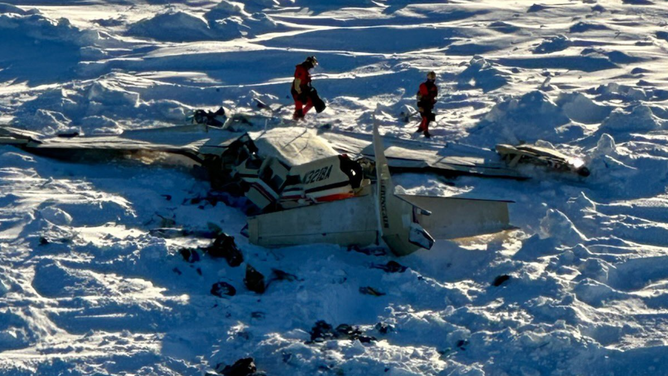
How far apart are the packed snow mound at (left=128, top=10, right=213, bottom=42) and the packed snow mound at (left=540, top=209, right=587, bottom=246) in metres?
11.2

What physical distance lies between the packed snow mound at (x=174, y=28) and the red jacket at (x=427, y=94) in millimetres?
7332

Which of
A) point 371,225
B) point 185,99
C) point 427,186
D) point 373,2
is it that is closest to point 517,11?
point 373,2

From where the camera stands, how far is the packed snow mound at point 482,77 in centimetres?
1908

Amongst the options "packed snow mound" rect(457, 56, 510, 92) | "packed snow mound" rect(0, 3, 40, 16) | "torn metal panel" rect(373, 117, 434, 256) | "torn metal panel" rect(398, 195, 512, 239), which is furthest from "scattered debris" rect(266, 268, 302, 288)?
"packed snow mound" rect(0, 3, 40, 16)

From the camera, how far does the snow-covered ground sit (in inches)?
380

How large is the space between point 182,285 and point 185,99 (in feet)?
24.3

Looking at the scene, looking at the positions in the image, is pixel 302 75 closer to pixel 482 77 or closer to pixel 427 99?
pixel 427 99

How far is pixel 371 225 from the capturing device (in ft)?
38.6

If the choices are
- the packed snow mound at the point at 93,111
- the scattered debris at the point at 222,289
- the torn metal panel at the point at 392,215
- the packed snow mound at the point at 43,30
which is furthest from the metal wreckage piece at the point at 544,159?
the packed snow mound at the point at 43,30

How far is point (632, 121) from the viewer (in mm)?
16719

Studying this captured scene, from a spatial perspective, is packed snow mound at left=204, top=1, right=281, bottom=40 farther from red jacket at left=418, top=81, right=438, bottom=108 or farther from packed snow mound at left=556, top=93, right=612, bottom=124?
packed snow mound at left=556, top=93, right=612, bottom=124

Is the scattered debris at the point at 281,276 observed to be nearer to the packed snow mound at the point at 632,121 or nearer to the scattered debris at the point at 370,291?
the scattered debris at the point at 370,291

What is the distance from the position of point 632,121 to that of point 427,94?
3.58 metres

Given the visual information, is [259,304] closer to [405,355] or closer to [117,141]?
[405,355]
